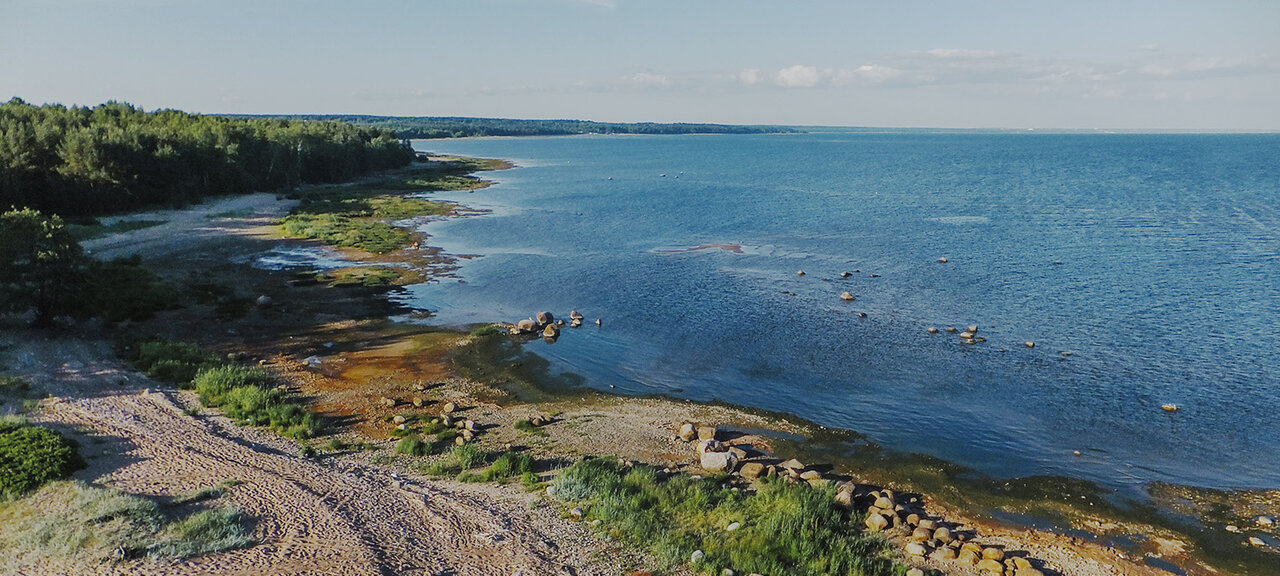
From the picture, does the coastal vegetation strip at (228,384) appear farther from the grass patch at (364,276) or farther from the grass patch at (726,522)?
the grass patch at (364,276)

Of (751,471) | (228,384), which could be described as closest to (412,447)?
(228,384)

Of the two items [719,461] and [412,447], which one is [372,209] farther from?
[719,461]

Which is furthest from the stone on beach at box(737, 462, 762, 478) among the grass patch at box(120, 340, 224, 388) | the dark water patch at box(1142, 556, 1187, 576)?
the grass patch at box(120, 340, 224, 388)

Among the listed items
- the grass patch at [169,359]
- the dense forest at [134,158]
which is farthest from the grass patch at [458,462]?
the dense forest at [134,158]

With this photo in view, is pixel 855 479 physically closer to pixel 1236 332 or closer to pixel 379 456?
pixel 379 456

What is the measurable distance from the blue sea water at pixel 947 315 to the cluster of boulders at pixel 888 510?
4.47 metres

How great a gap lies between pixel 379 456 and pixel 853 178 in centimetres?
12440

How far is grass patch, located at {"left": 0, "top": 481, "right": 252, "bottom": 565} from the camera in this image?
14789mm

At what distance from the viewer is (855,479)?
2214 cm

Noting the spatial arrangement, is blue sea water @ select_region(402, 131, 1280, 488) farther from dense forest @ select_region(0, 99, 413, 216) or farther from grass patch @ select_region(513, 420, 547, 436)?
dense forest @ select_region(0, 99, 413, 216)

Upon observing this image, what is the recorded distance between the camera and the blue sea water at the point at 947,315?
1028 inches

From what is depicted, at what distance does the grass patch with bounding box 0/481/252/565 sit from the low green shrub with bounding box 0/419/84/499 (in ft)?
1.58

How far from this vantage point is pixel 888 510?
1959 centimetres

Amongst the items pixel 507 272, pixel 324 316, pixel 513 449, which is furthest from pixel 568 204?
pixel 513 449
